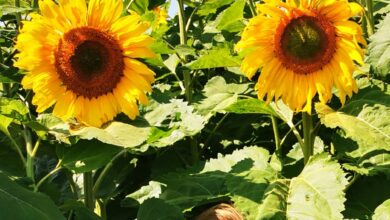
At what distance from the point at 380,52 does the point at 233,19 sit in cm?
71

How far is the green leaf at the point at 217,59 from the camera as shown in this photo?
7.70 ft

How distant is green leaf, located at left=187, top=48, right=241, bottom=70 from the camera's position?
7.70 ft

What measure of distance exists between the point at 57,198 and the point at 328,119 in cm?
93

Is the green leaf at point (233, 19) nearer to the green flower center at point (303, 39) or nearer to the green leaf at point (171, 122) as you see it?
the green flower center at point (303, 39)

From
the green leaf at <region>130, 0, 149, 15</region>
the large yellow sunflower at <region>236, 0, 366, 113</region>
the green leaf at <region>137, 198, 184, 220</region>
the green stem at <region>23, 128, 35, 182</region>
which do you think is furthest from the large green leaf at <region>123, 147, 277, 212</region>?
the green leaf at <region>130, 0, 149, 15</region>

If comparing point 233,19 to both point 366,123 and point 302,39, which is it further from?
point 366,123

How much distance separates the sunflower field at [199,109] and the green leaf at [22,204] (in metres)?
0.28

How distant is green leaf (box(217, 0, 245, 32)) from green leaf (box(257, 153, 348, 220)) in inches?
26.9

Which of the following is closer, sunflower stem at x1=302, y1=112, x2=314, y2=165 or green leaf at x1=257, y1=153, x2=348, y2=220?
green leaf at x1=257, y1=153, x2=348, y2=220

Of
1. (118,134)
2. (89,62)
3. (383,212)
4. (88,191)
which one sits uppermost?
(89,62)

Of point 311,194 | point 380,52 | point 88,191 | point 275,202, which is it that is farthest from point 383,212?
point 88,191

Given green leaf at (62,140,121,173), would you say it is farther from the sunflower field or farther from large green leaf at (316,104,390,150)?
large green leaf at (316,104,390,150)

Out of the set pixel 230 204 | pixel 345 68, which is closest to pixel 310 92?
pixel 345 68

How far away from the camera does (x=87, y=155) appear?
205 cm
